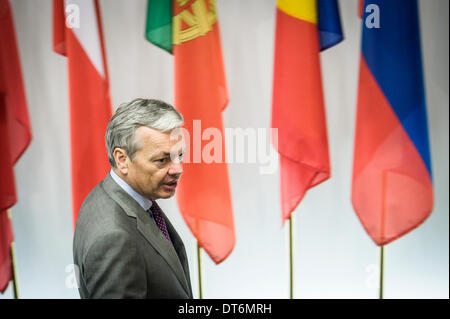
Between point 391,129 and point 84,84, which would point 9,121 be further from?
point 391,129

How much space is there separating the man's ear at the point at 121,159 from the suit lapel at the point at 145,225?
5 cm

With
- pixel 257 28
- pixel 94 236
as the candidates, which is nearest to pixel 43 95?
pixel 257 28

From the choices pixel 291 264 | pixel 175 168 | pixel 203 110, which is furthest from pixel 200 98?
pixel 291 264

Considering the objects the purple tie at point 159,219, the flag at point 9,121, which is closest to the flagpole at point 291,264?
the purple tie at point 159,219

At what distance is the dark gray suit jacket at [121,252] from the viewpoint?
3.23ft

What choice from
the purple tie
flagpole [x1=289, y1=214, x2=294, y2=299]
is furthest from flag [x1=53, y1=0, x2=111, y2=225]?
flagpole [x1=289, y1=214, x2=294, y2=299]

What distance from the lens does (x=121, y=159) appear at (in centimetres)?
119

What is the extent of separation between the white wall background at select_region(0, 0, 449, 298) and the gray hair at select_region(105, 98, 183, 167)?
3.33 feet

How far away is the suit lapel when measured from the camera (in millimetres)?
1104

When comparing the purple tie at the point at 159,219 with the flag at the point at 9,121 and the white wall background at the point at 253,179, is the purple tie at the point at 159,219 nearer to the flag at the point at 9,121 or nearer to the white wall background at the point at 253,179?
the white wall background at the point at 253,179

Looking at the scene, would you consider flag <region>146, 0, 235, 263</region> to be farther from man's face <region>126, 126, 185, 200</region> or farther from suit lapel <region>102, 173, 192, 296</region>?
suit lapel <region>102, 173, 192, 296</region>

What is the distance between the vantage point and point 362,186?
2064 millimetres
